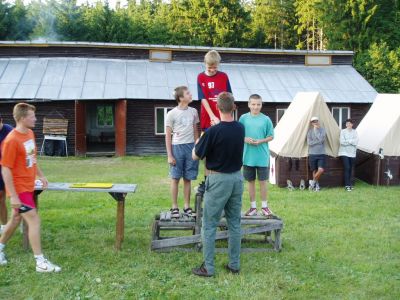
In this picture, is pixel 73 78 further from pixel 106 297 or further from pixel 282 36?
pixel 282 36

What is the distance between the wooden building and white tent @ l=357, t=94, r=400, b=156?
6815mm

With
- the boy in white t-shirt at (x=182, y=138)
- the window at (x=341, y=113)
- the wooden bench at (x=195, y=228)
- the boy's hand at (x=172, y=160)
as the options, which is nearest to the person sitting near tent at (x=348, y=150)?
the wooden bench at (x=195, y=228)

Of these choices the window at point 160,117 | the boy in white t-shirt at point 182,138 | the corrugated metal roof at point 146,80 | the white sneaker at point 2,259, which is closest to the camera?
the white sneaker at point 2,259

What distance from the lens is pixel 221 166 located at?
4.91 m

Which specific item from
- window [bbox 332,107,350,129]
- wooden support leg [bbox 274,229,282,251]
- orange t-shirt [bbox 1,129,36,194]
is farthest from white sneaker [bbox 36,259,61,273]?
window [bbox 332,107,350,129]

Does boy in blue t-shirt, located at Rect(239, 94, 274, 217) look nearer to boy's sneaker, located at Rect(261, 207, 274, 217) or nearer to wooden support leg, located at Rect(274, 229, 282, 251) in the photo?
boy's sneaker, located at Rect(261, 207, 274, 217)

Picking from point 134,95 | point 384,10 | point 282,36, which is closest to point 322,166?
point 134,95

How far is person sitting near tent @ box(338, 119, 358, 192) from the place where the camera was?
11.2 metres

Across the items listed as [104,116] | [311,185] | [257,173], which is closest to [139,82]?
[104,116]

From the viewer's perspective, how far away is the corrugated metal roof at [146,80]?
1811 cm

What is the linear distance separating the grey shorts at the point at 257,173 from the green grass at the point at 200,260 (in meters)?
0.98

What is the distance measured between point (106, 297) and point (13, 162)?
175cm

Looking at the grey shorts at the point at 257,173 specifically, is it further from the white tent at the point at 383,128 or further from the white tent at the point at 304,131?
the white tent at the point at 383,128

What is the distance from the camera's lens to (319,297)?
4.62 metres
